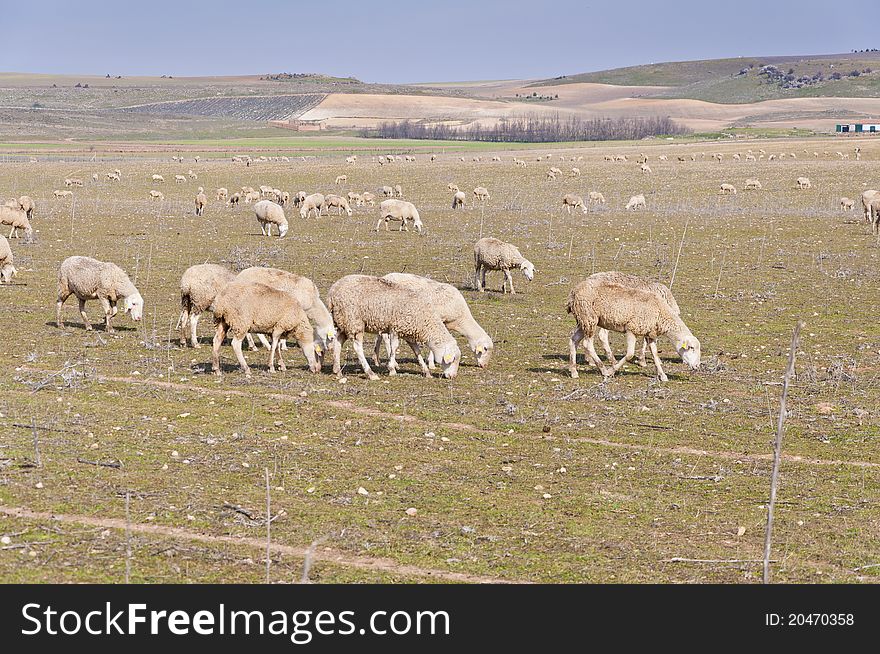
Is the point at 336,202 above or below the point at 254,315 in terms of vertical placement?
above

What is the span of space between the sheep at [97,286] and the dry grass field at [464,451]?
45 cm

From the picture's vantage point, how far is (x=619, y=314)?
56.0 ft

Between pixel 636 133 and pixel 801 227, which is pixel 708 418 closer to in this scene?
pixel 801 227

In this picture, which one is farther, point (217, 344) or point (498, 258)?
point (498, 258)

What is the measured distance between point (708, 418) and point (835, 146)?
288 feet

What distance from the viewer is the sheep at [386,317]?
16.9 metres

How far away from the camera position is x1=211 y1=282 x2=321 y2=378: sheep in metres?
16.7

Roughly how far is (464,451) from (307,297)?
592 cm

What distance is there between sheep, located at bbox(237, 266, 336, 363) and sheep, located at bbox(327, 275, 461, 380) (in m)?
0.47

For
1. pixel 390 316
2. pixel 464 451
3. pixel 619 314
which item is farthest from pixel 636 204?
pixel 464 451

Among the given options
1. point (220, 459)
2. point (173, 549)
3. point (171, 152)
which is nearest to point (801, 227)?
point (220, 459)

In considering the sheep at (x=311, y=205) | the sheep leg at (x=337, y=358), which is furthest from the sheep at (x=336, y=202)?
the sheep leg at (x=337, y=358)

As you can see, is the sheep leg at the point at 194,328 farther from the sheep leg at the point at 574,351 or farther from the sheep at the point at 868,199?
the sheep at the point at 868,199

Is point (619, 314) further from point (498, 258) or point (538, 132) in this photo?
point (538, 132)
